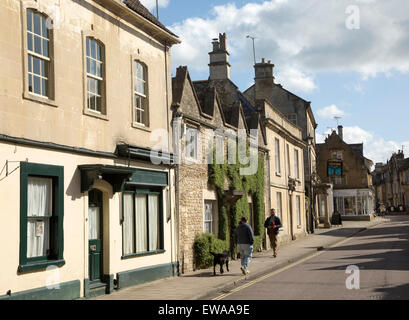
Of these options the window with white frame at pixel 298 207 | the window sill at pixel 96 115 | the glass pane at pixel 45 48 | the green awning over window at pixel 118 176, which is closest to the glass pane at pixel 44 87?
the glass pane at pixel 45 48

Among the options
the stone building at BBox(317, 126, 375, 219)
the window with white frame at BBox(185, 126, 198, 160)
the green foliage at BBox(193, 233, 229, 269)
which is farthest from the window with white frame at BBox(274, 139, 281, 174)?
the stone building at BBox(317, 126, 375, 219)

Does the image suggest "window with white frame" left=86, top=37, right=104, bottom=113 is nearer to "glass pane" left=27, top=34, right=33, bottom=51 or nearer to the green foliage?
"glass pane" left=27, top=34, right=33, bottom=51

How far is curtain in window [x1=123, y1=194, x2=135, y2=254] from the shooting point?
1427 centimetres

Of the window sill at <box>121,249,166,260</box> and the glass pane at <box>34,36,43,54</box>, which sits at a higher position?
the glass pane at <box>34,36,43,54</box>

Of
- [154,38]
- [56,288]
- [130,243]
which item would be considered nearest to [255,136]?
[154,38]

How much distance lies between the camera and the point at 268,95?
43.6 m

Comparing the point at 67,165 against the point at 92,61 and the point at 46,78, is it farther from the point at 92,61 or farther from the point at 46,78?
the point at 92,61

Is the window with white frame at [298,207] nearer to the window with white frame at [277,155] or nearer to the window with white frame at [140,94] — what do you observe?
the window with white frame at [277,155]

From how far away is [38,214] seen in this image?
11.0 meters

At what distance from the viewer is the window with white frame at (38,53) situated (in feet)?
36.3

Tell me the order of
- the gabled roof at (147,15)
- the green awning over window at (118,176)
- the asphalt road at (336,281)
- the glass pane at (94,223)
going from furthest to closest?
the gabled roof at (147,15)
the glass pane at (94,223)
the green awning over window at (118,176)
the asphalt road at (336,281)

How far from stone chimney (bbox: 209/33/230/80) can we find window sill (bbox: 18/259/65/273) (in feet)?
63.7

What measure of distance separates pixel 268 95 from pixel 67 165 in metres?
33.5

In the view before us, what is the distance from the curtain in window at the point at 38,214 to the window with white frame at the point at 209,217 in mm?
8561
